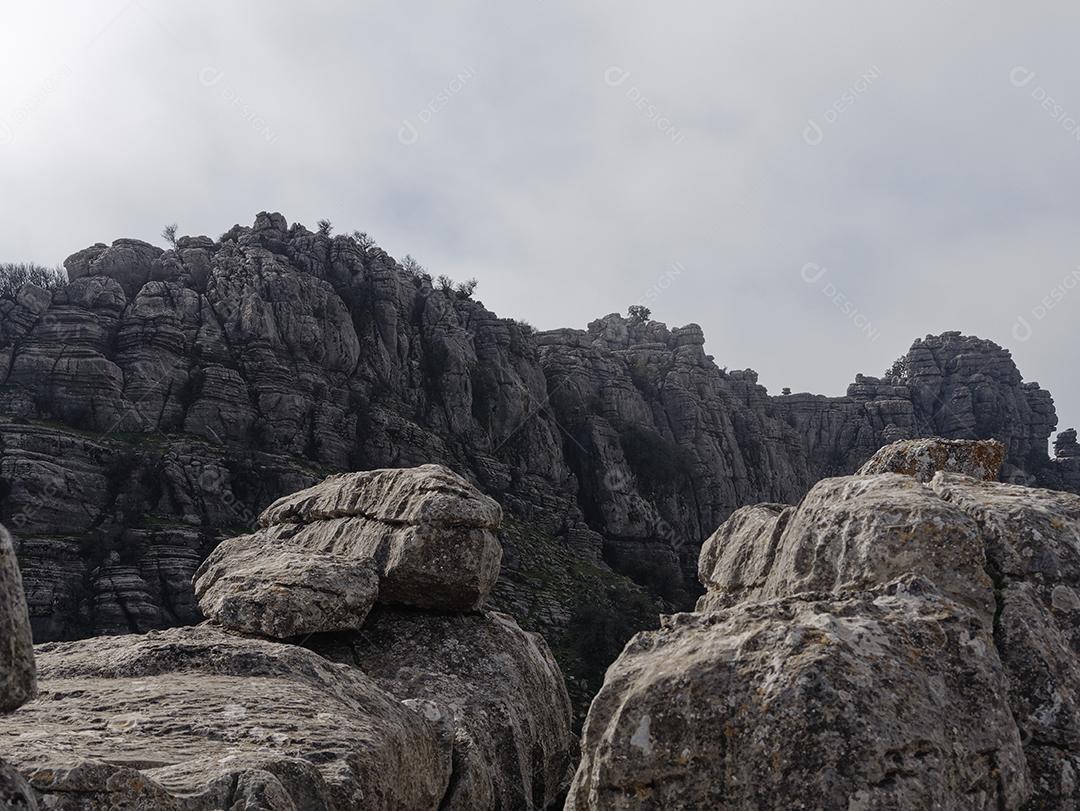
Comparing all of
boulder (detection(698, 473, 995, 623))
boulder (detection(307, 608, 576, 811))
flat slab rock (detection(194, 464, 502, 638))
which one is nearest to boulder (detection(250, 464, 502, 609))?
flat slab rock (detection(194, 464, 502, 638))

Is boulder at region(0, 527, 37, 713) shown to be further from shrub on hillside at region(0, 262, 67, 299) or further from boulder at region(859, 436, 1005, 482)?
shrub on hillside at region(0, 262, 67, 299)

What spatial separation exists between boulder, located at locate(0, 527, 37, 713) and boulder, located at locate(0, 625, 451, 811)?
1639 millimetres

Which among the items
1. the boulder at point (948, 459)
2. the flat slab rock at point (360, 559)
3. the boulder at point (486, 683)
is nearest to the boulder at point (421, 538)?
the flat slab rock at point (360, 559)

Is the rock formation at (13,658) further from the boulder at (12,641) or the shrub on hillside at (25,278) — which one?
the shrub on hillside at (25,278)

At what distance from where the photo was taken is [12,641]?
4.23 metres

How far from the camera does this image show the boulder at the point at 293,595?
1248 cm

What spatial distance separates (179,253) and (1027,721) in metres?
92.5

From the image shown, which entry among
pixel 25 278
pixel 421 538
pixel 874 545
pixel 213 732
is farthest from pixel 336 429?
pixel 874 545

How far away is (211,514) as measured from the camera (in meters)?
68.4

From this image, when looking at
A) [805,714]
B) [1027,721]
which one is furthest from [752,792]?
[1027,721]

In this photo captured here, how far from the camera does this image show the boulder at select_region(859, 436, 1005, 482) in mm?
11305

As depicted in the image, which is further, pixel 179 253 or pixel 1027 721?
pixel 179 253

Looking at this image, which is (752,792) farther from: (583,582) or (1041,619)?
(583,582)

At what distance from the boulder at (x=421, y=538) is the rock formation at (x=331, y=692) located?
0.03m
